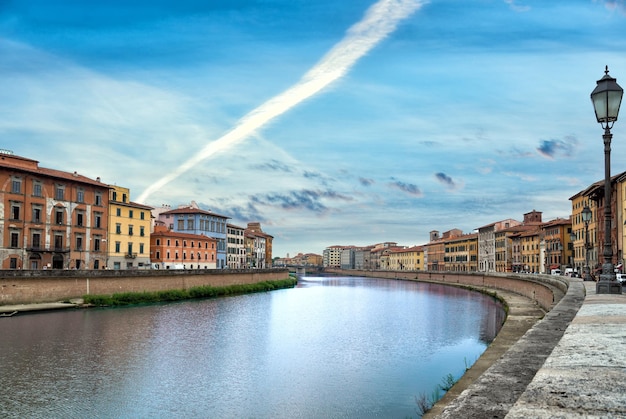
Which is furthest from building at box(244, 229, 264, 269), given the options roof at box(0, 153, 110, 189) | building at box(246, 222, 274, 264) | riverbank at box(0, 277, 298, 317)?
roof at box(0, 153, 110, 189)

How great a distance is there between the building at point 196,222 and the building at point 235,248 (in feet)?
28.9

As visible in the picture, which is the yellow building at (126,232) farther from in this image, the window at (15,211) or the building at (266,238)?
the building at (266,238)

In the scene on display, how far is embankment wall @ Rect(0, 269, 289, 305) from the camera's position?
4184 cm

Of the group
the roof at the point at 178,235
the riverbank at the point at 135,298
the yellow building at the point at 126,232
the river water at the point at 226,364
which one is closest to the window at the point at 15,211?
the riverbank at the point at 135,298

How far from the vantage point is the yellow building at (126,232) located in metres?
65.4

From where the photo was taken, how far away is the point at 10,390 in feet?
55.9

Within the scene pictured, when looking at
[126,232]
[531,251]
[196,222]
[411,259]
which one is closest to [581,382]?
[126,232]

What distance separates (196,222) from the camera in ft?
303

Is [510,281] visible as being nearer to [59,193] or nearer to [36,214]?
[59,193]

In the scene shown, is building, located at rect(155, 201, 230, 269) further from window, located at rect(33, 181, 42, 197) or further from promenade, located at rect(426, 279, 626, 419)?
promenade, located at rect(426, 279, 626, 419)

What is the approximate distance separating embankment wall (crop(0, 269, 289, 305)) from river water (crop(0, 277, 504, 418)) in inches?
194

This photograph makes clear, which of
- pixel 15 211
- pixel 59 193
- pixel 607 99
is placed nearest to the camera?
pixel 607 99

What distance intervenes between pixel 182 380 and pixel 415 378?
322 inches

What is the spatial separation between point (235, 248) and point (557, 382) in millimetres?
112714
